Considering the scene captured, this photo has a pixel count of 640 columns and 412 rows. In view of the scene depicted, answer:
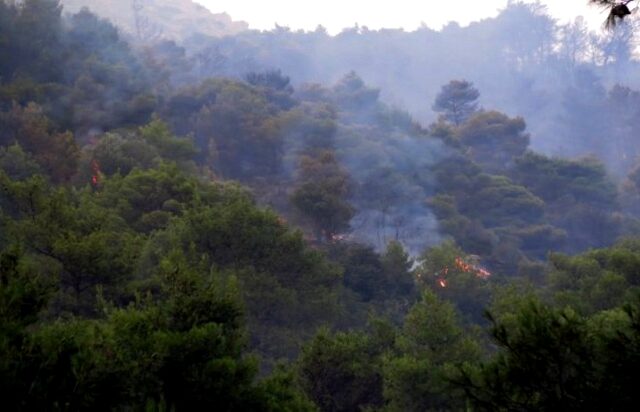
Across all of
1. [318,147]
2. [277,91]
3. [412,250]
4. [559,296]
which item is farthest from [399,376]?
[277,91]

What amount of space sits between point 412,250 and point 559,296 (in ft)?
63.5

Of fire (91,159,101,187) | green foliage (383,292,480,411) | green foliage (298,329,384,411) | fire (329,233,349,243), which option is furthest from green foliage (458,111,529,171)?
green foliage (298,329,384,411)

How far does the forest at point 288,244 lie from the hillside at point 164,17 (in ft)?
87.9

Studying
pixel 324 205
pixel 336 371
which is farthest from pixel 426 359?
pixel 324 205

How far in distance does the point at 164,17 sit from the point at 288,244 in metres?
94.7

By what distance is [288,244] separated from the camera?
18484 mm

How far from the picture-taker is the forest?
5668mm

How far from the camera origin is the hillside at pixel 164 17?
8794cm

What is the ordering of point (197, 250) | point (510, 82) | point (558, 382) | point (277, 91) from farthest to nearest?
point (510, 82)
point (277, 91)
point (197, 250)
point (558, 382)

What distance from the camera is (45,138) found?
25641 millimetres

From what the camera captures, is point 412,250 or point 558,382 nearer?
point 558,382

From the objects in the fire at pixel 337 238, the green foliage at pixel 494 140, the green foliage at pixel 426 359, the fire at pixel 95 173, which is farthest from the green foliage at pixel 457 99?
the green foliage at pixel 426 359

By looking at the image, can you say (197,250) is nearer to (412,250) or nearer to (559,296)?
(559,296)

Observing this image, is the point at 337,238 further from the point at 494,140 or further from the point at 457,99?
the point at 457,99
